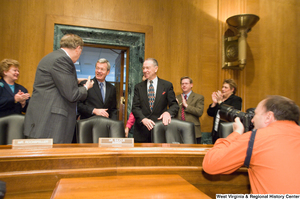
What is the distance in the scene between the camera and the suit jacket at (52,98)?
1.80 m

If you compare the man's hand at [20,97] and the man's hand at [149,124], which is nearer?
the man's hand at [149,124]

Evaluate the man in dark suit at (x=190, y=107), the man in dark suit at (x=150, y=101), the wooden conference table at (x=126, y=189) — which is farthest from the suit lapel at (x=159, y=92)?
the wooden conference table at (x=126, y=189)

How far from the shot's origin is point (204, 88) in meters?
4.12

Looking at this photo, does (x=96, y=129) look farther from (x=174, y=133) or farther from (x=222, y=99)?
(x=222, y=99)

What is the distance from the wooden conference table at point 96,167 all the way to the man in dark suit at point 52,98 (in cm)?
83

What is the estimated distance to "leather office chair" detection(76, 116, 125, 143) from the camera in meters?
1.79

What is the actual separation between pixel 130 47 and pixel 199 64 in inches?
53.3

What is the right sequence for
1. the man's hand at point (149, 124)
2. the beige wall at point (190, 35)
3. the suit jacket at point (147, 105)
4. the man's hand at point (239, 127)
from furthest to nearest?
the beige wall at point (190, 35) < the suit jacket at point (147, 105) < the man's hand at point (149, 124) < the man's hand at point (239, 127)

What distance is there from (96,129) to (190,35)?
2965 mm

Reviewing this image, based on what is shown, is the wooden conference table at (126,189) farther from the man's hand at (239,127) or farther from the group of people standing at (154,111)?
the man's hand at (239,127)

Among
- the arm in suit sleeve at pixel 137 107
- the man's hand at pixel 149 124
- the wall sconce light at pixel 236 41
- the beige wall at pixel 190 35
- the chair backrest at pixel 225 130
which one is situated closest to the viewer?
the chair backrest at pixel 225 130

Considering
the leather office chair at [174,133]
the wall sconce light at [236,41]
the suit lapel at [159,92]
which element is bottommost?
the leather office chair at [174,133]

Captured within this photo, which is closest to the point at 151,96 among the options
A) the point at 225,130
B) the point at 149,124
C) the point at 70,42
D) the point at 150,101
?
the point at 150,101

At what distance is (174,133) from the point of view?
1.91 metres
